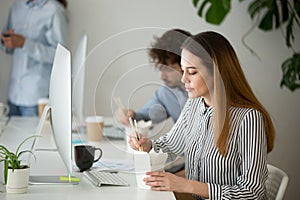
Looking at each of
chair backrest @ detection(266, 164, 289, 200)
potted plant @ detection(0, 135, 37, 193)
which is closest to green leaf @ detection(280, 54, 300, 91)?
chair backrest @ detection(266, 164, 289, 200)

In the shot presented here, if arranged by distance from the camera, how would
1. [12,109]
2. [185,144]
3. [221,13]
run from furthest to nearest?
[12,109] → [221,13] → [185,144]

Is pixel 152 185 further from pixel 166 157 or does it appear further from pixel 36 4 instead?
pixel 36 4

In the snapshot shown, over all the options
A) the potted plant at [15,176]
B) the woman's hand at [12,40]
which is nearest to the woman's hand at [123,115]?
the potted plant at [15,176]

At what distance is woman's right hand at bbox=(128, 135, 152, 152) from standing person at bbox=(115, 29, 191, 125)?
0.55ft

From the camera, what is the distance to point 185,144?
7.15ft

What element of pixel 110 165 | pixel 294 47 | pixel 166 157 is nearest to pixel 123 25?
pixel 294 47

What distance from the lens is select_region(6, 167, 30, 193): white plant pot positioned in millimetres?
1828

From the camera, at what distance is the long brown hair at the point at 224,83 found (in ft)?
6.44

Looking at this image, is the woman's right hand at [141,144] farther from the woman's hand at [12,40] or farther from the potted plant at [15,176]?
the woman's hand at [12,40]

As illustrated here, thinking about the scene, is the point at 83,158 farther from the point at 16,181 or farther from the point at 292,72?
the point at 292,72

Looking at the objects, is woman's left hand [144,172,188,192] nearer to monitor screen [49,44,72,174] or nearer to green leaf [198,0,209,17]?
monitor screen [49,44,72,174]

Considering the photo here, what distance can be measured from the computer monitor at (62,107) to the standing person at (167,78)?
11.0 inches

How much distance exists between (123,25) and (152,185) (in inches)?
91.2

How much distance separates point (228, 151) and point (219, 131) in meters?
0.07
